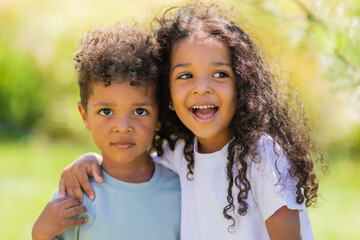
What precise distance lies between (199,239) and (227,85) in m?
0.65

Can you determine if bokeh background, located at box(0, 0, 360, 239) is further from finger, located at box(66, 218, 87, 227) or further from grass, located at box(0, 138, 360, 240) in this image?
finger, located at box(66, 218, 87, 227)

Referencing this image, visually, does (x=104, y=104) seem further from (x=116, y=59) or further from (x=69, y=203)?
(x=69, y=203)

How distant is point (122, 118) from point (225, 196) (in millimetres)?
520

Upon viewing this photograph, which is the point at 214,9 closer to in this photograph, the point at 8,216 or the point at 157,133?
the point at 157,133

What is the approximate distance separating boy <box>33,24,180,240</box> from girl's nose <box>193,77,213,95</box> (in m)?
0.24

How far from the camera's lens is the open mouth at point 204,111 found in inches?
79.8

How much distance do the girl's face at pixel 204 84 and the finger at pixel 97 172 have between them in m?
0.44

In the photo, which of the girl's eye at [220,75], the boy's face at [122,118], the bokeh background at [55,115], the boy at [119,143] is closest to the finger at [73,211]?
the boy at [119,143]

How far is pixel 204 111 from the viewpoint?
6.73 ft

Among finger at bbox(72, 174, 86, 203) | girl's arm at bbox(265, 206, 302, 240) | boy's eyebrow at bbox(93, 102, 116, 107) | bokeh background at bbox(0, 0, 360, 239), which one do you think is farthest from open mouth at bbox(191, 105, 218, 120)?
bokeh background at bbox(0, 0, 360, 239)

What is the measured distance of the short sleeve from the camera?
186cm

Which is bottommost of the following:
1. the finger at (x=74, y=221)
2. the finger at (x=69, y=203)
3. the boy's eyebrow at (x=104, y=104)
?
the finger at (x=74, y=221)

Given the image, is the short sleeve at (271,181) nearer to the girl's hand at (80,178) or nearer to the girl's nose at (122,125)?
the girl's nose at (122,125)

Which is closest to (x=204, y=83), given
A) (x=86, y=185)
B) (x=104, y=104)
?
(x=104, y=104)
